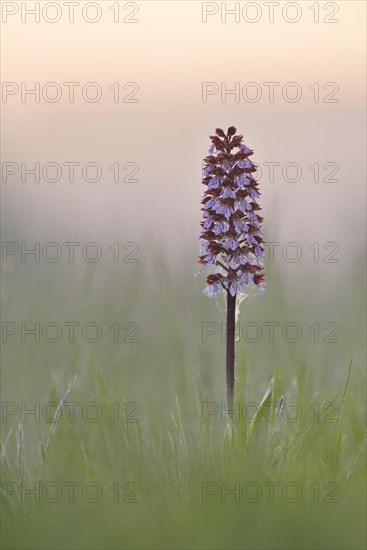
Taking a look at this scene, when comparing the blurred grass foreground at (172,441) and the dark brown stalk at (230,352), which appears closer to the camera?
the blurred grass foreground at (172,441)

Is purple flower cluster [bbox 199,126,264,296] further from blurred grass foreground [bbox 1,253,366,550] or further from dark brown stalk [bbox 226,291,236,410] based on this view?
blurred grass foreground [bbox 1,253,366,550]

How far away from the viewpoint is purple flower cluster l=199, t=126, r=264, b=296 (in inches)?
166

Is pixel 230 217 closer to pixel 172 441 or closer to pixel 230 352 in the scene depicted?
pixel 230 352

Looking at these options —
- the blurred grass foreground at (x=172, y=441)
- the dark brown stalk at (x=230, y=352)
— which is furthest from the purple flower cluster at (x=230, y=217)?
the blurred grass foreground at (x=172, y=441)

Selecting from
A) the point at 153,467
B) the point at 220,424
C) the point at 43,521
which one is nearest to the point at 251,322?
the point at 220,424

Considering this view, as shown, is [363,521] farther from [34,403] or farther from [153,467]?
[34,403]

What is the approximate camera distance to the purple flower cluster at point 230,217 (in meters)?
4.21

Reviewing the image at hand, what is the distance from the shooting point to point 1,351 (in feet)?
18.3

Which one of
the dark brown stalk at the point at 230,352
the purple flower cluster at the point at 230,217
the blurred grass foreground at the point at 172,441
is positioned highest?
the purple flower cluster at the point at 230,217

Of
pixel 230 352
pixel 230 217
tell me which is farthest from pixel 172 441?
pixel 230 217

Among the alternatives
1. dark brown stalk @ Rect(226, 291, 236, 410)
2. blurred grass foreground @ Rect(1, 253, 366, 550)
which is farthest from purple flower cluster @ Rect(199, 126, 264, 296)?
blurred grass foreground @ Rect(1, 253, 366, 550)

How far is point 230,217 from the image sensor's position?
4.24m

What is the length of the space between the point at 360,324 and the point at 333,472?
1698 millimetres

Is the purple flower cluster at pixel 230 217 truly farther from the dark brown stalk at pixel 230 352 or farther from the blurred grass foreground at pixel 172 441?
the blurred grass foreground at pixel 172 441
